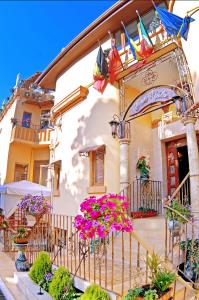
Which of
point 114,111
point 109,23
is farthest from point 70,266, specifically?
point 109,23

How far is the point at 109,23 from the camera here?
10133 millimetres

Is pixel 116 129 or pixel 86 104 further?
pixel 86 104

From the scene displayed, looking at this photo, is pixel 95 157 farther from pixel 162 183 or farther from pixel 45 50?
pixel 45 50

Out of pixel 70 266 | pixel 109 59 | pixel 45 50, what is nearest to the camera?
pixel 70 266

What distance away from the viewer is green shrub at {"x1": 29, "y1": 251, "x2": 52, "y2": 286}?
5226mm

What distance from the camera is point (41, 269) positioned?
5.33 m

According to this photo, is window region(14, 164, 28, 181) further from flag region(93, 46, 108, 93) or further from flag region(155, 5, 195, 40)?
flag region(155, 5, 195, 40)

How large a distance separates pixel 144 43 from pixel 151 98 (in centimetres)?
187

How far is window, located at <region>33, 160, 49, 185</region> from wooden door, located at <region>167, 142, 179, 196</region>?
10952 millimetres

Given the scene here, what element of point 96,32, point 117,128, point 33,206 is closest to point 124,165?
point 117,128

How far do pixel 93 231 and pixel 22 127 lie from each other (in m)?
14.8

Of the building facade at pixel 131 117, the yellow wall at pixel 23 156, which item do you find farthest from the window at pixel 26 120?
the building facade at pixel 131 117

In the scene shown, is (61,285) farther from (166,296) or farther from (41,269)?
(166,296)

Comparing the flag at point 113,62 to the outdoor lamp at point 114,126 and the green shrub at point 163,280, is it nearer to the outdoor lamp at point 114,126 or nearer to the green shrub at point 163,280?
the outdoor lamp at point 114,126
